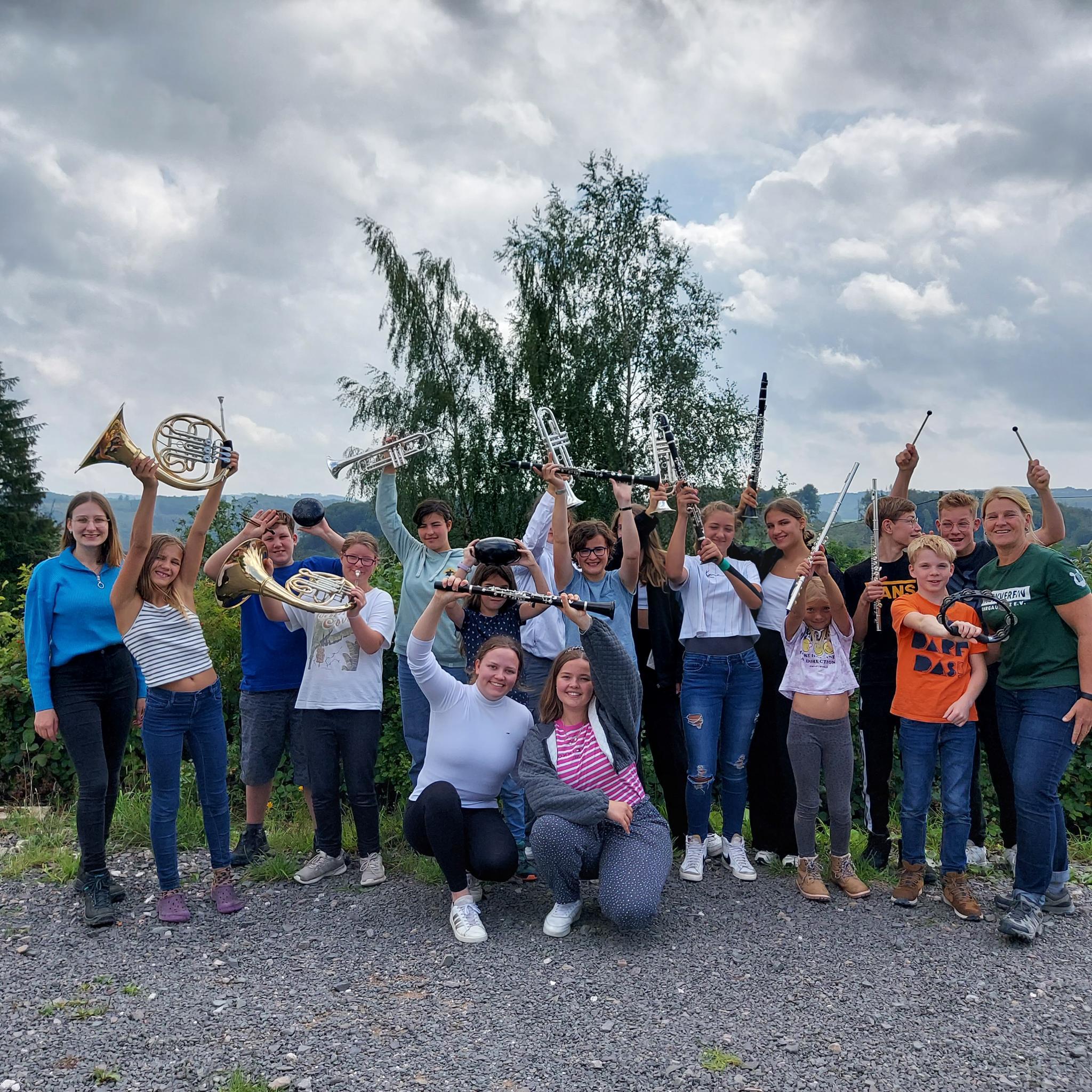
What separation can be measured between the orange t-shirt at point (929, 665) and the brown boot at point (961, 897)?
77 centimetres

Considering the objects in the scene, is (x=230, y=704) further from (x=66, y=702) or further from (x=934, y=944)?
(x=934, y=944)

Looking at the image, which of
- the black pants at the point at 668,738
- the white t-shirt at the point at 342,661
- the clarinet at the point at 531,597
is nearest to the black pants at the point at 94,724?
the white t-shirt at the point at 342,661

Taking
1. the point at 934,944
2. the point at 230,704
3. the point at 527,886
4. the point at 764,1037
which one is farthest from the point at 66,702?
the point at 934,944

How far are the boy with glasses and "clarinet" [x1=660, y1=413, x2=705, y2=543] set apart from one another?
85 centimetres

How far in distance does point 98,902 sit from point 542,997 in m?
2.37

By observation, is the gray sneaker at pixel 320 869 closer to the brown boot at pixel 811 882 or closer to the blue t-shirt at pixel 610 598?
the blue t-shirt at pixel 610 598

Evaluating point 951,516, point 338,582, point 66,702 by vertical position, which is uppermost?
point 951,516

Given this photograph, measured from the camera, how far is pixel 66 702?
441cm

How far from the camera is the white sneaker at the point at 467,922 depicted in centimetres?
412

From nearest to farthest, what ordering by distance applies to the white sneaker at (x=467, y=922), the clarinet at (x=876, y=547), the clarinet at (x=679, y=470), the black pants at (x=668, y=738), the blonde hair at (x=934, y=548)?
1. the white sneaker at (x=467, y=922)
2. the blonde hair at (x=934, y=548)
3. the clarinet at (x=876, y=547)
4. the clarinet at (x=679, y=470)
5. the black pants at (x=668, y=738)

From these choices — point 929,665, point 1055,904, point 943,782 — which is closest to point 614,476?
point 929,665

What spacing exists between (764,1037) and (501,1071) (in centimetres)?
99

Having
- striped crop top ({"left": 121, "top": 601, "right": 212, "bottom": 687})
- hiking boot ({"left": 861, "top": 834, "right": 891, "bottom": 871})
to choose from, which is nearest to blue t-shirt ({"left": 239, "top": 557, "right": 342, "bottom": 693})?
striped crop top ({"left": 121, "top": 601, "right": 212, "bottom": 687})

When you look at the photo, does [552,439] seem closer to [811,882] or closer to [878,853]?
[811,882]
